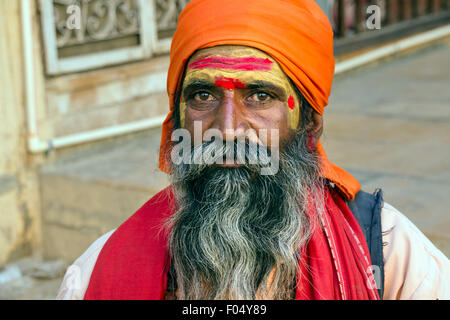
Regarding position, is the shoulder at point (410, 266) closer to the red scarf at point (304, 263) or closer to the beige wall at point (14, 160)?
the red scarf at point (304, 263)

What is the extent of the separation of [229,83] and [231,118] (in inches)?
4.2

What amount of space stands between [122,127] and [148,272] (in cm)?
349

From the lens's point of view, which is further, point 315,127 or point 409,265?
point 315,127

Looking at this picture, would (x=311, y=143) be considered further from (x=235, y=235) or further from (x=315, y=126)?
(x=235, y=235)

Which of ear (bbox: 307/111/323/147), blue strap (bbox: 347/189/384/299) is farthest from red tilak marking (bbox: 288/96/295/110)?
blue strap (bbox: 347/189/384/299)

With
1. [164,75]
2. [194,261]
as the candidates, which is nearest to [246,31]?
[194,261]

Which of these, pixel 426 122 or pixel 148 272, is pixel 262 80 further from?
pixel 426 122

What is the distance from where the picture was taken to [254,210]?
210cm

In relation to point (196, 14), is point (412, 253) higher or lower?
lower

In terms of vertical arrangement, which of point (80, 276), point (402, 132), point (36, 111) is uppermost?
point (80, 276)

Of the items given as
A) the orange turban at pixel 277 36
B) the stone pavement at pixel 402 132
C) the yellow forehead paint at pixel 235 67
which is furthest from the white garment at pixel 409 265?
the stone pavement at pixel 402 132

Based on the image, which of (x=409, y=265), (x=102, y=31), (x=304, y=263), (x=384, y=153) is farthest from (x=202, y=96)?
(x=102, y=31)

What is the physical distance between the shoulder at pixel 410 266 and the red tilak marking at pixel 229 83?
0.59 metres
